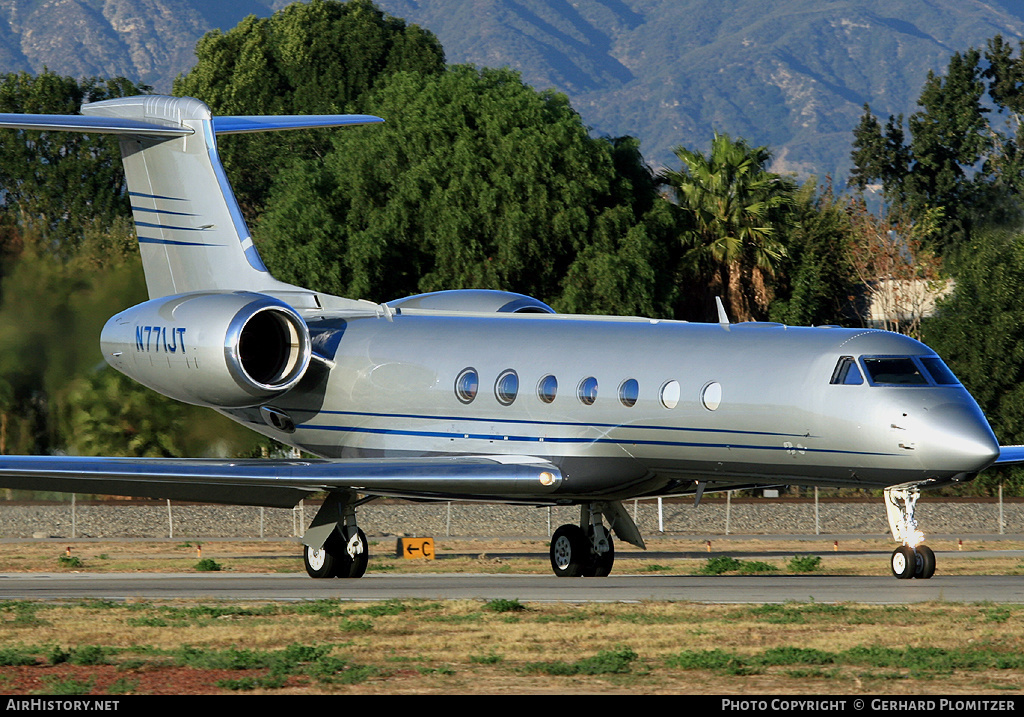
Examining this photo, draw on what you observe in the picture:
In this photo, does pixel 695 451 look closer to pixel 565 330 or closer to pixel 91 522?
pixel 565 330

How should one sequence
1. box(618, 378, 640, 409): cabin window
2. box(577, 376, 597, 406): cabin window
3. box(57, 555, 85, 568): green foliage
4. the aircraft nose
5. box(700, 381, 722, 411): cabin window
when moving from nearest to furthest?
1. the aircraft nose
2. box(700, 381, 722, 411): cabin window
3. box(618, 378, 640, 409): cabin window
4. box(577, 376, 597, 406): cabin window
5. box(57, 555, 85, 568): green foliage

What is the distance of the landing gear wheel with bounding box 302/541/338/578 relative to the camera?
23.0m

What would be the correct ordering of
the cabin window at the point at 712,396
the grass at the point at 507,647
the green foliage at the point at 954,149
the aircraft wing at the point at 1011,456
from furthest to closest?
the green foliage at the point at 954,149, the aircraft wing at the point at 1011,456, the cabin window at the point at 712,396, the grass at the point at 507,647

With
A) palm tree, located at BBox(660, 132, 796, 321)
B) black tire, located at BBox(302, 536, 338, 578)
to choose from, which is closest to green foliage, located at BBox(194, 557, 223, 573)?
black tire, located at BBox(302, 536, 338, 578)

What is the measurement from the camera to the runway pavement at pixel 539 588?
→ 17844 mm

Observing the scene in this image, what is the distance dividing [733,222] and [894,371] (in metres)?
31.0

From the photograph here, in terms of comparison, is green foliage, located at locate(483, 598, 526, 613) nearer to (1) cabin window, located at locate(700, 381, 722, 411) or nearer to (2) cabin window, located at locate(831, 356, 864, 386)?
(1) cabin window, located at locate(700, 381, 722, 411)

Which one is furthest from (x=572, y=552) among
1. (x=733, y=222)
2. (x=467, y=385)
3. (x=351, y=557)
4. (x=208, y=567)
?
(x=733, y=222)

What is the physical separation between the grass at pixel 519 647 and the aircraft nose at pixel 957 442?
2.56 meters

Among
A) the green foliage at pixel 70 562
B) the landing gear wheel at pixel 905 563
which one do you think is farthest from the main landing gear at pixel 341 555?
the landing gear wheel at pixel 905 563

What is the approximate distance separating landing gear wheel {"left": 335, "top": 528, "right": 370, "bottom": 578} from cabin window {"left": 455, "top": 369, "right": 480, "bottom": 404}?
247 centimetres

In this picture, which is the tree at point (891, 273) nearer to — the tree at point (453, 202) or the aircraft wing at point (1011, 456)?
the tree at point (453, 202)

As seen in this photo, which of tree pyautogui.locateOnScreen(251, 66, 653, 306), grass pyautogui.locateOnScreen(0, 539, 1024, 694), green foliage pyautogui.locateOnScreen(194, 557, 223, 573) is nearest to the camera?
grass pyautogui.locateOnScreen(0, 539, 1024, 694)

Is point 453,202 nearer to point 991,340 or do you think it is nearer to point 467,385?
point 991,340
